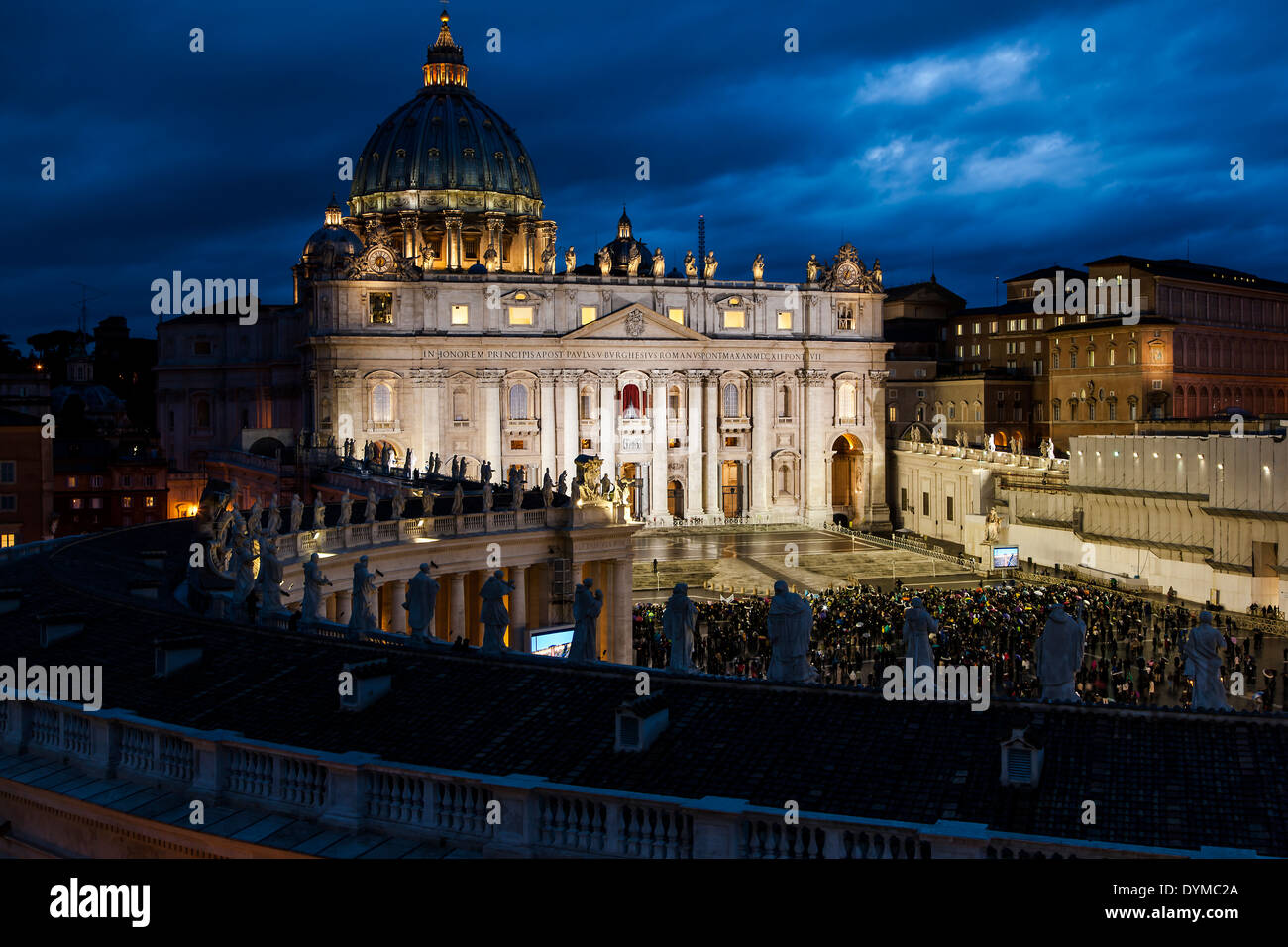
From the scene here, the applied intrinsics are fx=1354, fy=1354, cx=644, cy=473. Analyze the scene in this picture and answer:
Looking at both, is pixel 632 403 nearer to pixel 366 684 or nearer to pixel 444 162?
pixel 444 162

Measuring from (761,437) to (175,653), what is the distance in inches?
3427

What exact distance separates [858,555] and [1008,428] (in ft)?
147

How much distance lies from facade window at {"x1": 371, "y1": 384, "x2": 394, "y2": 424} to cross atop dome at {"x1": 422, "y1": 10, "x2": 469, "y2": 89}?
1805 inches

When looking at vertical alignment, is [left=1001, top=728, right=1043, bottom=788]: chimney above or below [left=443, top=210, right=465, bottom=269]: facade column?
below

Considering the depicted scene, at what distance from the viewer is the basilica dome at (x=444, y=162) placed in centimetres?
12212

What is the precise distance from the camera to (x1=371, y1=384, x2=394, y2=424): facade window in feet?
324

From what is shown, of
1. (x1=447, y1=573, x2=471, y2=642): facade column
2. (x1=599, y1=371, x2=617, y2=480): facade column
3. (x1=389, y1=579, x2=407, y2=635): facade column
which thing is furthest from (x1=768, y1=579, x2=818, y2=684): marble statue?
(x1=599, y1=371, x2=617, y2=480): facade column

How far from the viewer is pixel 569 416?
334 feet

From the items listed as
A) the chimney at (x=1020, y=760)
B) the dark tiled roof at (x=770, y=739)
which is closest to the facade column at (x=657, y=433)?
the dark tiled roof at (x=770, y=739)

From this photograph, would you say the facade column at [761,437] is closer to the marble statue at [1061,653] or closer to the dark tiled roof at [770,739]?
the dark tiled roof at [770,739]

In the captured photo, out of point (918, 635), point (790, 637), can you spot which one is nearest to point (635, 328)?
point (790, 637)

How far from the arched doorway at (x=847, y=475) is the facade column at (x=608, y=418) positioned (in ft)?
61.3

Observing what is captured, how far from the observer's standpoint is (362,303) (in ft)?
321

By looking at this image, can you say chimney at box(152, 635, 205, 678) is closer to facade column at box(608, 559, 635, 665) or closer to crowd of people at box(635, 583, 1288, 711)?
crowd of people at box(635, 583, 1288, 711)
